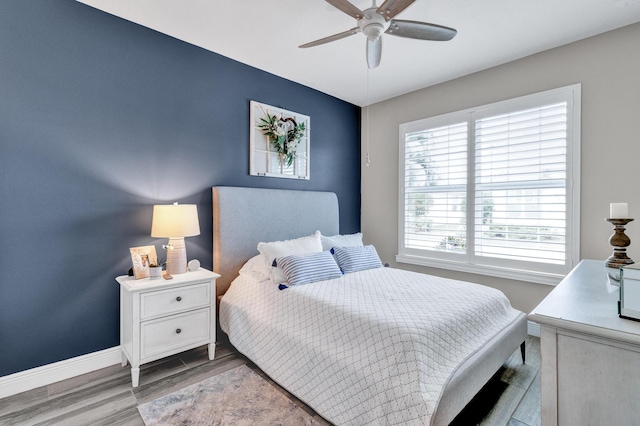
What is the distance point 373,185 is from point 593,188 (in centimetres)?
239

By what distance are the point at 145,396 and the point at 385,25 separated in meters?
2.91

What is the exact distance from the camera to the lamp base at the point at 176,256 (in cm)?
246

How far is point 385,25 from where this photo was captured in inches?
76.8

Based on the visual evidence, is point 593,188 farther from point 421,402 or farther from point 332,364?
point 332,364

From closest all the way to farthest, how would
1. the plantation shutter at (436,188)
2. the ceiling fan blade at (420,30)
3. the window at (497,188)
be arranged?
the ceiling fan blade at (420,30) < the window at (497,188) < the plantation shutter at (436,188)

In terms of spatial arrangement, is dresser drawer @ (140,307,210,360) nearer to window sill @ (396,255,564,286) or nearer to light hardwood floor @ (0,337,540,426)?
light hardwood floor @ (0,337,540,426)

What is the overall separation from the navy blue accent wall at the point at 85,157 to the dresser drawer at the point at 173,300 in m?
0.50

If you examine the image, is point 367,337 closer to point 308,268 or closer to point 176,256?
point 308,268

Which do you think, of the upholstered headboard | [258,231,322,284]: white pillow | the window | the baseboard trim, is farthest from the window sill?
the baseboard trim

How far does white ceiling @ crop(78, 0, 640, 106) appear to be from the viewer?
2264 mm

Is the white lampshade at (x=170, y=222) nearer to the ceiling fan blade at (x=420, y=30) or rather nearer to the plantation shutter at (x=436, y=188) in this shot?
the ceiling fan blade at (x=420, y=30)

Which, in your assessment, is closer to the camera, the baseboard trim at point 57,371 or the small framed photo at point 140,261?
the baseboard trim at point 57,371

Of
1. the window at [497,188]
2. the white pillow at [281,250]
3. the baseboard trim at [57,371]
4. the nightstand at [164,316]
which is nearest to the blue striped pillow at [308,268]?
the white pillow at [281,250]

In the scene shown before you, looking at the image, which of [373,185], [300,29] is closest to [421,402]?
[300,29]
